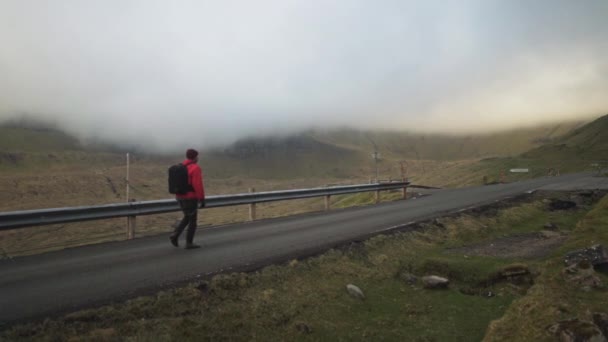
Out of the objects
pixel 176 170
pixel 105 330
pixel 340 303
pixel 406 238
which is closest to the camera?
pixel 105 330

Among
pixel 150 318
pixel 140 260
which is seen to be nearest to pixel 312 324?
pixel 150 318

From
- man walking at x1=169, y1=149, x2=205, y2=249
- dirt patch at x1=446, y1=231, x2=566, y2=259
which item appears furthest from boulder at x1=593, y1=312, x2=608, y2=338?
man walking at x1=169, y1=149, x2=205, y2=249

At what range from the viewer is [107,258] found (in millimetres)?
10000

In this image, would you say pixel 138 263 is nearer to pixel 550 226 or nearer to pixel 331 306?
pixel 331 306

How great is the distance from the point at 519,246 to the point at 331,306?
6.86 m

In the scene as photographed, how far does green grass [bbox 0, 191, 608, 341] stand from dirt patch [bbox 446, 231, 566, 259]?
0.55m

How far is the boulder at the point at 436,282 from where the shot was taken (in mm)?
8531

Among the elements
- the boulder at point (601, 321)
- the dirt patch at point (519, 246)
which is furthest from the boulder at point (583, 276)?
the dirt patch at point (519, 246)

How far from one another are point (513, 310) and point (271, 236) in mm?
7269

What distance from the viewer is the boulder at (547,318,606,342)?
203 inches

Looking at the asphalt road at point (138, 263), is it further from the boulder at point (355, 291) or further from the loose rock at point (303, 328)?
the loose rock at point (303, 328)

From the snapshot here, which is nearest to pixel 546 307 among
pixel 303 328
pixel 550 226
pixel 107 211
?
pixel 303 328

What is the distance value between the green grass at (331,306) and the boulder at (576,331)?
0.22 m

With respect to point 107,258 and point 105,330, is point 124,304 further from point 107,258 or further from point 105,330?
point 107,258
